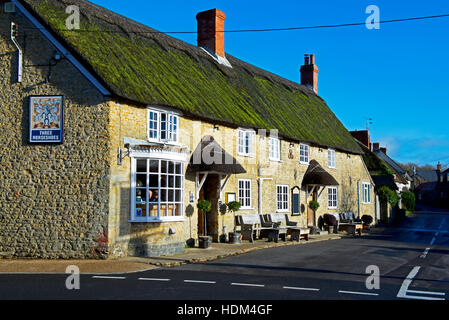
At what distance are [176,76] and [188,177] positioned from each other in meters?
4.30

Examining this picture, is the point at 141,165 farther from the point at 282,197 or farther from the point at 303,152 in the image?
the point at 303,152

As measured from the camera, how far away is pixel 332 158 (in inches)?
1123

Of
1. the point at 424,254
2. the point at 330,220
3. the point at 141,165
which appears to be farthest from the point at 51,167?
the point at 330,220

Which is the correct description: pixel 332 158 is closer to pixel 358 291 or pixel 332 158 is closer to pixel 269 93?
pixel 269 93

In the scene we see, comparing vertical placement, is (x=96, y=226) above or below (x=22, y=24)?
below

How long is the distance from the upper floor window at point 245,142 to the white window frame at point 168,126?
4.35 metres

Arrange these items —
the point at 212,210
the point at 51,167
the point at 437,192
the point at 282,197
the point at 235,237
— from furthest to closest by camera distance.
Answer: the point at 437,192 → the point at 282,197 → the point at 212,210 → the point at 235,237 → the point at 51,167

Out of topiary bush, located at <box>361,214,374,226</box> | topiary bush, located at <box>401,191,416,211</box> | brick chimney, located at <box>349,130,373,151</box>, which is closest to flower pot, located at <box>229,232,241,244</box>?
topiary bush, located at <box>361,214,374,226</box>

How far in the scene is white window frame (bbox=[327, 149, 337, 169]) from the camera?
28.2 m

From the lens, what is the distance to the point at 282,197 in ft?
76.1

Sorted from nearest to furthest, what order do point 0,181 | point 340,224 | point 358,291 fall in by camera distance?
point 358,291
point 0,181
point 340,224
